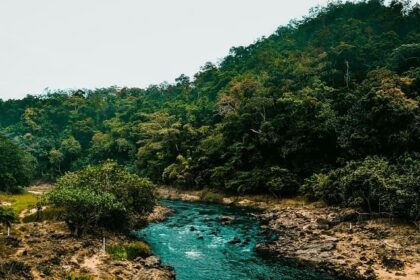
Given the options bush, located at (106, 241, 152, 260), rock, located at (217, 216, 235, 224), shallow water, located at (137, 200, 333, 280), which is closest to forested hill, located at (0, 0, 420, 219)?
rock, located at (217, 216, 235, 224)

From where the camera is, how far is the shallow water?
3162 centimetres

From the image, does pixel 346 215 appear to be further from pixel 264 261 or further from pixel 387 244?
pixel 264 261

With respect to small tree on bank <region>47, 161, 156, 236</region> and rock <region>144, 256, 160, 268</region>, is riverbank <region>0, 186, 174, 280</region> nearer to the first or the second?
rock <region>144, 256, 160, 268</region>

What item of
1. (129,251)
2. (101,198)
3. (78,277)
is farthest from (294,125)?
(78,277)

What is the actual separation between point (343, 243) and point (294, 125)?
1163 inches

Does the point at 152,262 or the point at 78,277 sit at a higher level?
the point at 78,277

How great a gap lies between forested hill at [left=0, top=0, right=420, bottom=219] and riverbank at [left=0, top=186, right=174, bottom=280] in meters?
25.7

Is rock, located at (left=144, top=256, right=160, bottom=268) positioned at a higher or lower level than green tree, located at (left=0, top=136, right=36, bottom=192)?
lower

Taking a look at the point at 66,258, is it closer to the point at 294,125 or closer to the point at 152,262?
the point at 152,262

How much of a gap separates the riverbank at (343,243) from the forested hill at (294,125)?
2583mm

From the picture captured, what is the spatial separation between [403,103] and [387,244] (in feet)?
75.8

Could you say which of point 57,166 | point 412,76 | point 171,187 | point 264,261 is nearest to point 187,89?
point 57,166

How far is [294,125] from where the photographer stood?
6488 cm

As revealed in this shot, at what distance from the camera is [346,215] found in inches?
1795
